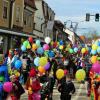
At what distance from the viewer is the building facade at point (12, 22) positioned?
125ft

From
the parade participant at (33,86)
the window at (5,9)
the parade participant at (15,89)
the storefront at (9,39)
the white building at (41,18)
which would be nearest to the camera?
the parade participant at (15,89)

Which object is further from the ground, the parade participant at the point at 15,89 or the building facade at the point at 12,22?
the building facade at the point at 12,22

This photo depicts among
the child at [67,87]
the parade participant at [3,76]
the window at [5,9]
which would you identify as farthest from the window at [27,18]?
the parade participant at [3,76]

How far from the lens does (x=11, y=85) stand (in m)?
11.6

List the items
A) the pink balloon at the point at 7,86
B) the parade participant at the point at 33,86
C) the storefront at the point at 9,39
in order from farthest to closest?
the storefront at the point at 9,39 → the parade participant at the point at 33,86 → the pink balloon at the point at 7,86

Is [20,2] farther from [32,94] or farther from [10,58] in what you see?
[32,94]

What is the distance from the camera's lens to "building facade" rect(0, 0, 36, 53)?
38.2 metres

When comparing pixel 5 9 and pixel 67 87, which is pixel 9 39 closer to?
pixel 5 9

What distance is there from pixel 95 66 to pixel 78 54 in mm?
20083

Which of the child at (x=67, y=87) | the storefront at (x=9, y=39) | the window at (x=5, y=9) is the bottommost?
the child at (x=67, y=87)

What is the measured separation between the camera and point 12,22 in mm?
41438

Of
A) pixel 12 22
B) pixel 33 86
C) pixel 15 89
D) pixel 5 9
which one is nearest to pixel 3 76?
pixel 15 89

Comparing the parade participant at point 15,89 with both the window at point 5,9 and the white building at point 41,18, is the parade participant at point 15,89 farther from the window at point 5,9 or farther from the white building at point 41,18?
the white building at point 41,18

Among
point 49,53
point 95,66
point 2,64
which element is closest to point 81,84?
point 49,53
